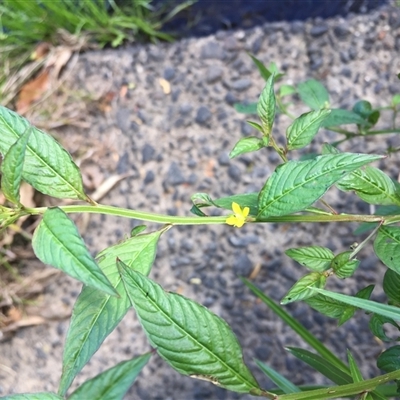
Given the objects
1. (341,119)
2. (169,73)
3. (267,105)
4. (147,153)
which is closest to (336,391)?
(267,105)

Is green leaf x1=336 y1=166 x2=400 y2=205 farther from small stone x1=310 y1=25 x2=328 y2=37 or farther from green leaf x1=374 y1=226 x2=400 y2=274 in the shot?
small stone x1=310 y1=25 x2=328 y2=37

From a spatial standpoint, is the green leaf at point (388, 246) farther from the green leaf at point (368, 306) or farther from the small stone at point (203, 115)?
the small stone at point (203, 115)

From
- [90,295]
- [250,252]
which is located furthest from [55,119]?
[90,295]

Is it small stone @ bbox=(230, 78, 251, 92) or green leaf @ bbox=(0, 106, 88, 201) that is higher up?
green leaf @ bbox=(0, 106, 88, 201)

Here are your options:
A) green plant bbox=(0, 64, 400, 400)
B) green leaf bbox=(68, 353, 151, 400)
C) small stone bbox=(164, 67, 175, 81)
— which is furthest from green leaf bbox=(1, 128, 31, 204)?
small stone bbox=(164, 67, 175, 81)

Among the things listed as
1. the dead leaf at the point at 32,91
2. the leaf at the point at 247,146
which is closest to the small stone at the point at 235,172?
the dead leaf at the point at 32,91

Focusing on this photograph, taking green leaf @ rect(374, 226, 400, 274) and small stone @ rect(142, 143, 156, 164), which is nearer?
green leaf @ rect(374, 226, 400, 274)

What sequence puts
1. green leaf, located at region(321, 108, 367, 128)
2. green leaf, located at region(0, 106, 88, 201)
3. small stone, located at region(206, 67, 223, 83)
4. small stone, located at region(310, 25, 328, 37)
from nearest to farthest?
green leaf, located at region(0, 106, 88, 201)
green leaf, located at region(321, 108, 367, 128)
small stone, located at region(310, 25, 328, 37)
small stone, located at region(206, 67, 223, 83)

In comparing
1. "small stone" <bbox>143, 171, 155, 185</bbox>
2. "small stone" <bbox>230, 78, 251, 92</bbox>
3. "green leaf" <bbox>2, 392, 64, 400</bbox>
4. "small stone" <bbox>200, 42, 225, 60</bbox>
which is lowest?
"small stone" <bbox>143, 171, 155, 185</bbox>

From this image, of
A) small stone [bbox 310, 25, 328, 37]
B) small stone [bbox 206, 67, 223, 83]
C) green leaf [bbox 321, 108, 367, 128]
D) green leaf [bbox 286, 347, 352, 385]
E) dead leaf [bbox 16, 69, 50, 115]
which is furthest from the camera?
dead leaf [bbox 16, 69, 50, 115]
